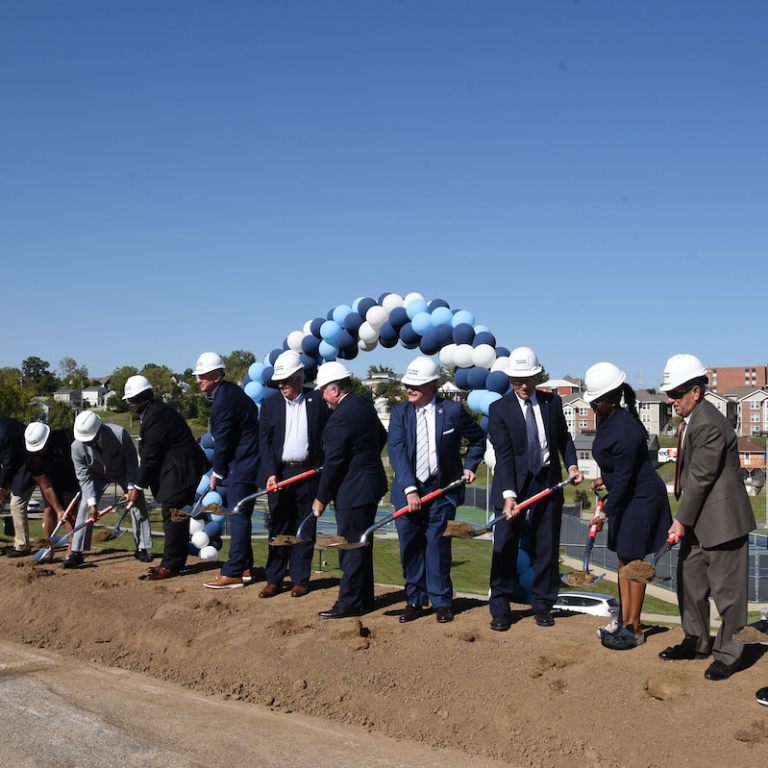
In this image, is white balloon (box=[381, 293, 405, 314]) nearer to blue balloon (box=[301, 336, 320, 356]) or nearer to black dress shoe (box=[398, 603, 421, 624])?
blue balloon (box=[301, 336, 320, 356])

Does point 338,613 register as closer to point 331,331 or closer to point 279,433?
point 279,433

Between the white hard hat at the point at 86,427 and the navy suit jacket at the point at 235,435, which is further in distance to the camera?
the white hard hat at the point at 86,427

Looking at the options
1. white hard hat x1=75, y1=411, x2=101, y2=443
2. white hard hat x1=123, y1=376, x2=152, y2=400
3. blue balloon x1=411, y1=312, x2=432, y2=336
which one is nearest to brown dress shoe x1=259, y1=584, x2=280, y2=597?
white hard hat x1=123, y1=376, x2=152, y2=400

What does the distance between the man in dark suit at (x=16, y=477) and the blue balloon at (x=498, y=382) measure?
→ 21.1 feet

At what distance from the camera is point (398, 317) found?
15266 mm

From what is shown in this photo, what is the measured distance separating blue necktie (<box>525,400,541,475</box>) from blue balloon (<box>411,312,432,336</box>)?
26.9 ft

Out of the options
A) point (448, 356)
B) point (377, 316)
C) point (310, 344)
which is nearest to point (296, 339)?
point (310, 344)

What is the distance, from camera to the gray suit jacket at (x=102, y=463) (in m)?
9.70

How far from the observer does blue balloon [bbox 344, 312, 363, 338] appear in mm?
15977

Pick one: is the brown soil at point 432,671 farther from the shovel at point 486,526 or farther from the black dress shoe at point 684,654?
the shovel at point 486,526

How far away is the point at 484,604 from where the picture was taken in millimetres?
7426

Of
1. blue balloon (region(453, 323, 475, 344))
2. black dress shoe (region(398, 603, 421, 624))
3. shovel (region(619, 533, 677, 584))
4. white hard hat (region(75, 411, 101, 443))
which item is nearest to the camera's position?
shovel (region(619, 533, 677, 584))

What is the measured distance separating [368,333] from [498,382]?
11.7ft

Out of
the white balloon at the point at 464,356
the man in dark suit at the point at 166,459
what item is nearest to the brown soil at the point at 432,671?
the man in dark suit at the point at 166,459
